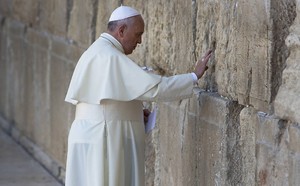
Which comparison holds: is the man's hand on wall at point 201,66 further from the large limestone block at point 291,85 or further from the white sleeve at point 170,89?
the large limestone block at point 291,85

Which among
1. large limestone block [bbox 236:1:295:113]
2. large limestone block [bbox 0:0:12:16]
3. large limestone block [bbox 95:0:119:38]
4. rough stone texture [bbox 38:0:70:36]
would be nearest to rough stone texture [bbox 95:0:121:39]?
large limestone block [bbox 95:0:119:38]

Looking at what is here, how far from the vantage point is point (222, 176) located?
6.61m

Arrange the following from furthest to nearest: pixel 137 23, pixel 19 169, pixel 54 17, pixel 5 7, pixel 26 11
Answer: pixel 5 7 → pixel 26 11 → pixel 54 17 → pixel 19 169 → pixel 137 23

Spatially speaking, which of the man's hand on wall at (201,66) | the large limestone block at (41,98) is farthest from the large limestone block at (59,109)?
the man's hand on wall at (201,66)

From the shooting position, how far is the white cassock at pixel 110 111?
6.41m

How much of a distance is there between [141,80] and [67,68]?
4187 mm

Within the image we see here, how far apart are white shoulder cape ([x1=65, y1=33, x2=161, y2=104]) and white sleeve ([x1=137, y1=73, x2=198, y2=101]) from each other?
3cm

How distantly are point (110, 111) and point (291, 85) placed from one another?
131 cm

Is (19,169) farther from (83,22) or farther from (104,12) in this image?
(104,12)

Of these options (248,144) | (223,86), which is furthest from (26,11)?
(248,144)

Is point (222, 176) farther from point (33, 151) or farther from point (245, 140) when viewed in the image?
point (33, 151)

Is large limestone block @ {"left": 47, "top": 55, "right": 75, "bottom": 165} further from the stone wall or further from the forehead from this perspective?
the forehead

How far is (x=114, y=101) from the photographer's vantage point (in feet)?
21.7

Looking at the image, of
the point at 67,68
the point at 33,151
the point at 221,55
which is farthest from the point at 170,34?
the point at 33,151
